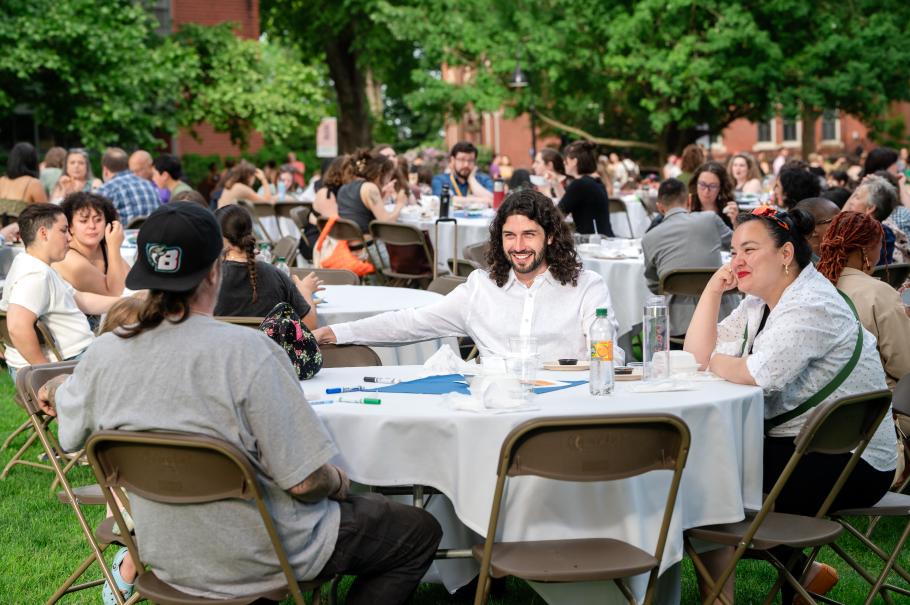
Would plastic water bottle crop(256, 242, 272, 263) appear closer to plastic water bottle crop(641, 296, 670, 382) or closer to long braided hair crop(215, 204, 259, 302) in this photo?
long braided hair crop(215, 204, 259, 302)

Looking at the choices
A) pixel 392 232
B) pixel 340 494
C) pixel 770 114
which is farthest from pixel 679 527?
pixel 770 114

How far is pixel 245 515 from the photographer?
12.2 ft

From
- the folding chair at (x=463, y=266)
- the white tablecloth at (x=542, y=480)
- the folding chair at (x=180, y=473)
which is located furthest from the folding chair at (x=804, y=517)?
the folding chair at (x=463, y=266)

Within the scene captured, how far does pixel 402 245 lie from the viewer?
1226cm

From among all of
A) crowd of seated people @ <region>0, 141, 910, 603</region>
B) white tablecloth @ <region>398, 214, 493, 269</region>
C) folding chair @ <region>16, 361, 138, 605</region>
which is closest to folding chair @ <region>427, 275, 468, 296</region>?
crowd of seated people @ <region>0, 141, 910, 603</region>

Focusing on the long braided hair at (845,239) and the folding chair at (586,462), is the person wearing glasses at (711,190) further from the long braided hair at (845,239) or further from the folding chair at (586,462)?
the folding chair at (586,462)

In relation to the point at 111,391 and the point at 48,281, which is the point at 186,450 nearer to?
the point at 111,391

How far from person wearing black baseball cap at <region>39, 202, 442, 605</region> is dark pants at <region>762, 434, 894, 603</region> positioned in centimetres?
177

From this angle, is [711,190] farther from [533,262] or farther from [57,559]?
[57,559]

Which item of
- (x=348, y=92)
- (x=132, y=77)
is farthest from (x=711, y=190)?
(x=348, y=92)

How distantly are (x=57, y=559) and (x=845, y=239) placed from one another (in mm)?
3901

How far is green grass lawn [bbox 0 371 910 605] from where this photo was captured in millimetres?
5402

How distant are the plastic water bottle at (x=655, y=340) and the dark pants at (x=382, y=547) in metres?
1.14

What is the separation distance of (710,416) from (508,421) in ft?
2.33
